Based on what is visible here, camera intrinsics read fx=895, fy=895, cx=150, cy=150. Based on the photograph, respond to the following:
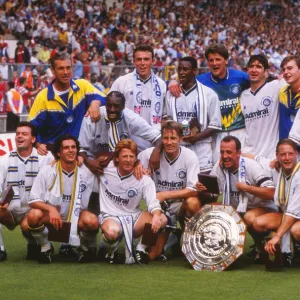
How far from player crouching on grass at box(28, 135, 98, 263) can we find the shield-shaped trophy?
0.85 metres

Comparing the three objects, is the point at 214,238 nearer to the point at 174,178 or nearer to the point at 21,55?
the point at 174,178

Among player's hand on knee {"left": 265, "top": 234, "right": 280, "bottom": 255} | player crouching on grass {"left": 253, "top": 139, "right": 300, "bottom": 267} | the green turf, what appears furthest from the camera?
player crouching on grass {"left": 253, "top": 139, "right": 300, "bottom": 267}

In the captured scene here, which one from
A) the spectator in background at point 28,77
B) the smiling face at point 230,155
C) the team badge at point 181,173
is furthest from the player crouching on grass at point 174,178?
the spectator in background at point 28,77

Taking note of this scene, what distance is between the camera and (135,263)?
7.73 metres

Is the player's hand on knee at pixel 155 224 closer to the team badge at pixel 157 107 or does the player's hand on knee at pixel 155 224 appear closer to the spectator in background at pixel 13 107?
the team badge at pixel 157 107

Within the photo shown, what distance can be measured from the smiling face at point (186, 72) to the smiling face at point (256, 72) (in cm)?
53

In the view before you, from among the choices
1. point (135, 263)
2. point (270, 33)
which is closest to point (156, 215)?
point (135, 263)

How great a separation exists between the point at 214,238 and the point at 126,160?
1.00 m

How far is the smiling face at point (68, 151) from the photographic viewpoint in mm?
7719

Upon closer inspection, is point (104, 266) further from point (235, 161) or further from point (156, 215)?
point (235, 161)

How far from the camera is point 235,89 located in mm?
8555

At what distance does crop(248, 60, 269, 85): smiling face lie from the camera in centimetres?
826

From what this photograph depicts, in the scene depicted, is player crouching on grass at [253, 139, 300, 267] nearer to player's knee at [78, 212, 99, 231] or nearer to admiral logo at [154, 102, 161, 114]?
player's knee at [78, 212, 99, 231]

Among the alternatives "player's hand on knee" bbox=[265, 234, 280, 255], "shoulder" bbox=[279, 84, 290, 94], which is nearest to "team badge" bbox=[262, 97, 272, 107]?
"shoulder" bbox=[279, 84, 290, 94]
